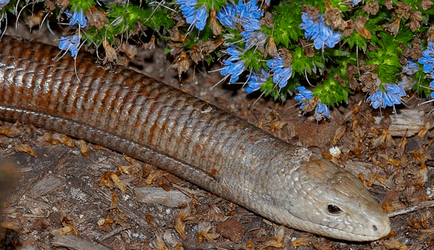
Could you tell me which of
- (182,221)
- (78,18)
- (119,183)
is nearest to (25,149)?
(119,183)

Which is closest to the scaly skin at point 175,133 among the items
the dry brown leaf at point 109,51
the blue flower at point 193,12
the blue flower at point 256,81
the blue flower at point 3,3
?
the blue flower at point 256,81

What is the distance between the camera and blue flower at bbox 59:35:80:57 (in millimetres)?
5070

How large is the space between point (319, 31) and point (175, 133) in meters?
1.29

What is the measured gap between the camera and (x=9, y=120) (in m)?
5.41

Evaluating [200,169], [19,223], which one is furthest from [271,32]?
[19,223]

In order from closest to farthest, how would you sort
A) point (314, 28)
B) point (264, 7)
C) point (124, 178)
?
point (314, 28) → point (264, 7) → point (124, 178)

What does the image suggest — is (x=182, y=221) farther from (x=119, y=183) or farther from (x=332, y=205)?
(x=332, y=205)

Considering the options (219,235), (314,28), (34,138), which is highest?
(314,28)

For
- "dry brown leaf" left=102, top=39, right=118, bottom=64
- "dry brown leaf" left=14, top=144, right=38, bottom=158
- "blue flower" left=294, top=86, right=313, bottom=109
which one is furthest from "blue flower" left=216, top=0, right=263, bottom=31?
"dry brown leaf" left=14, top=144, right=38, bottom=158

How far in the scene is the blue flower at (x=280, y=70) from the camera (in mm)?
4879

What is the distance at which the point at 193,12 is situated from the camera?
4699 millimetres

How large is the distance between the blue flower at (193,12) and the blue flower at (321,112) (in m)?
1.08

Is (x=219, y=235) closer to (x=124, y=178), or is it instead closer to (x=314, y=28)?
(x=124, y=178)

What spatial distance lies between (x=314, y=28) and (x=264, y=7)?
496 millimetres
